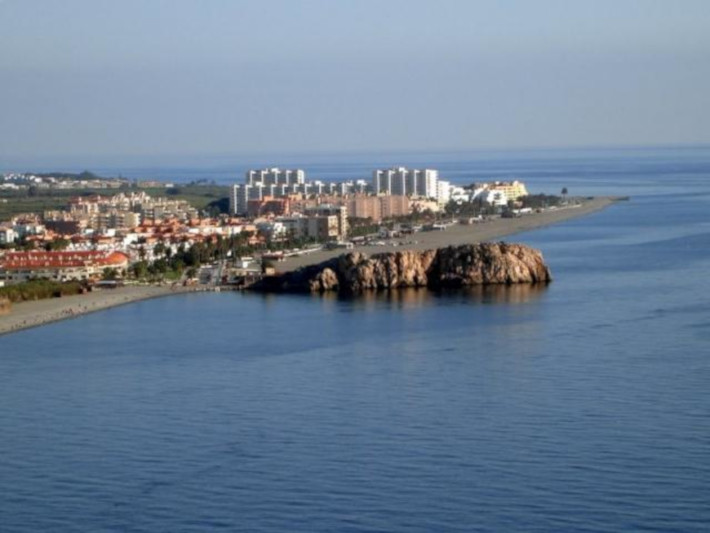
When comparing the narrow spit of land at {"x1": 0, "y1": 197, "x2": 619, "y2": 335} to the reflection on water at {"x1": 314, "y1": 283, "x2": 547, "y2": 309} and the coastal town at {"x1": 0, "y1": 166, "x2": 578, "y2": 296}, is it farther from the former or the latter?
the reflection on water at {"x1": 314, "y1": 283, "x2": 547, "y2": 309}

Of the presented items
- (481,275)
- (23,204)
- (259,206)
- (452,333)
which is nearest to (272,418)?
(452,333)

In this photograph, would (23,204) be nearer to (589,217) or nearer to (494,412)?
(589,217)

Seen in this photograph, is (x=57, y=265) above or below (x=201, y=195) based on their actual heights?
below

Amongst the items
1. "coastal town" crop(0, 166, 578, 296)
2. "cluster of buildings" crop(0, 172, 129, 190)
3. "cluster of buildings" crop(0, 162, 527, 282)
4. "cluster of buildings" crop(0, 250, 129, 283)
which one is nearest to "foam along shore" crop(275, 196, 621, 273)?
"coastal town" crop(0, 166, 578, 296)

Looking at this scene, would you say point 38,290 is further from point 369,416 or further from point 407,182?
point 407,182

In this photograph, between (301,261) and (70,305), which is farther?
(301,261)

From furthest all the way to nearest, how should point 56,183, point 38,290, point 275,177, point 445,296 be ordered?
point 56,183 < point 275,177 < point 38,290 < point 445,296

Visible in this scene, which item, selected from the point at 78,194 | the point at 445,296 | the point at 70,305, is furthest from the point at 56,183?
the point at 445,296
